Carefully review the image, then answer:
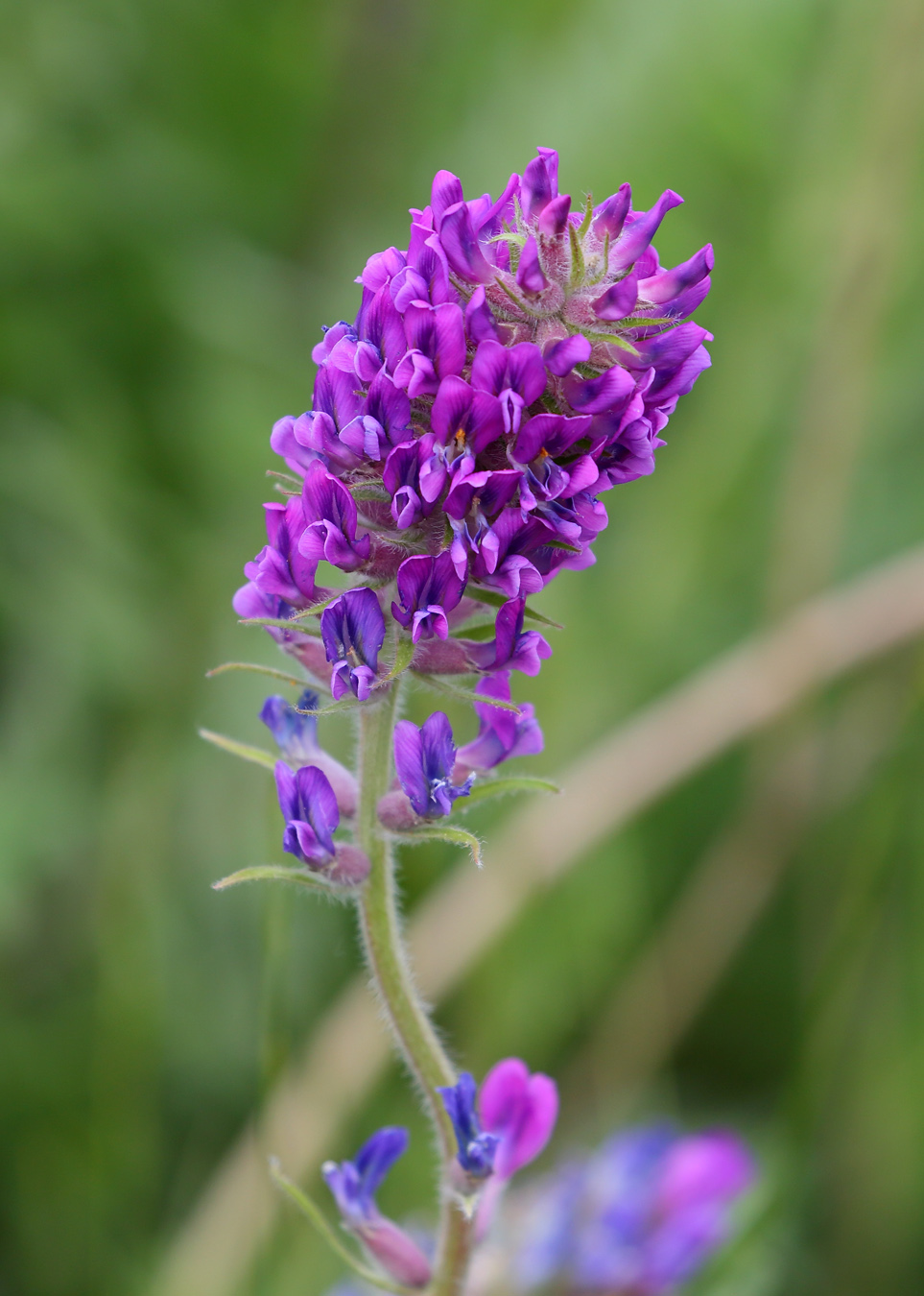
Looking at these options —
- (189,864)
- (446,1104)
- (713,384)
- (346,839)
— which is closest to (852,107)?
(713,384)

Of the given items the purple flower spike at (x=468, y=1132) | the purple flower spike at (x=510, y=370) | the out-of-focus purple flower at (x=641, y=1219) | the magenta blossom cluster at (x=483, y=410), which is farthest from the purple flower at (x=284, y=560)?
the out-of-focus purple flower at (x=641, y=1219)

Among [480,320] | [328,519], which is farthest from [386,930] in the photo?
[480,320]

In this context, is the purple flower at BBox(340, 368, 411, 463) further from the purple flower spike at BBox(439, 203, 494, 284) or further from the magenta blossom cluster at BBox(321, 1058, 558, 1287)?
the magenta blossom cluster at BBox(321, 1058, 558, 1287)

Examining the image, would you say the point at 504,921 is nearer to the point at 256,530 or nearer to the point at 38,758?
the point at 38,758

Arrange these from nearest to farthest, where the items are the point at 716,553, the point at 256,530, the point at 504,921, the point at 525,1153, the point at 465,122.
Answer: the point at 525,1153 < the point at 504,921 < the point at 256,530 < the point at 716,553 < the point at 465,122

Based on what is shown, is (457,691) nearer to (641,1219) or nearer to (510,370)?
(510,370)

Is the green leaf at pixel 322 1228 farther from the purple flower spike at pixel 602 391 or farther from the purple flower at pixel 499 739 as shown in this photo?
the purple flower spike at pixel 602 391
